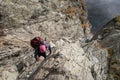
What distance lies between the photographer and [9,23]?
31578mm

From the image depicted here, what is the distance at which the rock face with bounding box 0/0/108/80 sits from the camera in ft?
66.2

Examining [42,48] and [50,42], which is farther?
[50,42]

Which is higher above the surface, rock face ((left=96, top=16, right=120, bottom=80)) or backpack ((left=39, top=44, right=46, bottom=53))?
backpack ((left=39, top=44, right=46, bottom=53))

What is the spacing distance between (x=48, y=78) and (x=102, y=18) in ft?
259

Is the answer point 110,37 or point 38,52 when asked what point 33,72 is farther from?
point 110,37

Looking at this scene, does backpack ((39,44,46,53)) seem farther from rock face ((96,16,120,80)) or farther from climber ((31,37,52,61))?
rock face ((96,16,120,80))

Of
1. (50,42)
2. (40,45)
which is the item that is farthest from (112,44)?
(40,45)

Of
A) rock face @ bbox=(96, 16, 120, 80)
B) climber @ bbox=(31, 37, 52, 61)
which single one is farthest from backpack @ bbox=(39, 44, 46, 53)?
rock face @ bbox=(96, 16, 120, 80)

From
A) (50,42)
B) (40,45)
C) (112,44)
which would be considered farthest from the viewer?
(50,42)

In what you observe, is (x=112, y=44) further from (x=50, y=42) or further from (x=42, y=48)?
(x=42, y=48)

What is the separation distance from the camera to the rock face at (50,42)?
20.2 metres

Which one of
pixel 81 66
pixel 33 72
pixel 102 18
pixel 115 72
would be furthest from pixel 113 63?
pixel 102 18

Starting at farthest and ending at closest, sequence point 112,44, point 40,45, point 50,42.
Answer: point 50,42 < point 112,44 < point 40,45

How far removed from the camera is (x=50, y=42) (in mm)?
30609
